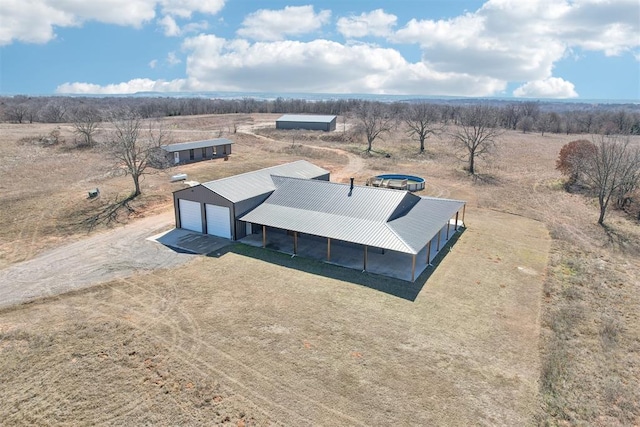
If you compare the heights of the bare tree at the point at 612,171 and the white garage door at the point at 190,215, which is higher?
the bare tree at the point at 612,171

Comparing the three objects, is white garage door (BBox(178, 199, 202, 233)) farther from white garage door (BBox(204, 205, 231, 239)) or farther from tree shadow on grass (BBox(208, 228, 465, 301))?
tree shadow on grass (BBox(208, 228, 465, 301))

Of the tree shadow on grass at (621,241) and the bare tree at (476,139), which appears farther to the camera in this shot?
the bare tree at (476,139)

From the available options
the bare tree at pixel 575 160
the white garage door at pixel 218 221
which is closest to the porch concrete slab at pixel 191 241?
the white garage door at pixel 218 221

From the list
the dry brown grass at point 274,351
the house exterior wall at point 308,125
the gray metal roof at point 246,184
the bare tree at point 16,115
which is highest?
the bare tree at point 16,115

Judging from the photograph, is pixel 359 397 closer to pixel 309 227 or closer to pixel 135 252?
pixel 309 227

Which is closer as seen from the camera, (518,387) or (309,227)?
(518,387)

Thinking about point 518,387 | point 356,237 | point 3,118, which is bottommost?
point 518,387

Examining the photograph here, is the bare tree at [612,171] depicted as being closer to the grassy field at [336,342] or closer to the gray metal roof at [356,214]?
the grassy field at [336,342]

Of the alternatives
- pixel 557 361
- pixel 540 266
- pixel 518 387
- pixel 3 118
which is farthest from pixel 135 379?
pixel 3 118

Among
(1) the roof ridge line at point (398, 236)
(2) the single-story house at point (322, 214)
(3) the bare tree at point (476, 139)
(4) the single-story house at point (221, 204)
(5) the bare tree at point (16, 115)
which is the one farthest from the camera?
(5) the bare tree at point (16, 115)
